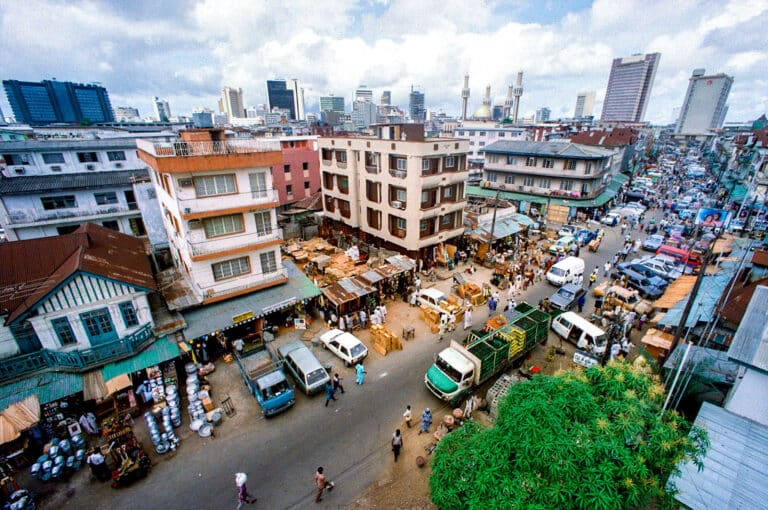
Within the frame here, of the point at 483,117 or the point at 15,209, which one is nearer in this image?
the point at 15,209

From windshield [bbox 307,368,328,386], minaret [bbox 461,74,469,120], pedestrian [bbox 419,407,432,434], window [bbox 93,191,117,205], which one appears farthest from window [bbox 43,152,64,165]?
minaret [bbox 461,74,469,120]

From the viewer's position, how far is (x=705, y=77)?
183 meters

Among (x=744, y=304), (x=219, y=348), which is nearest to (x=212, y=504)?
(x=219, y=348)

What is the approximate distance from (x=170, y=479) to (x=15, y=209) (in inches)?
1064

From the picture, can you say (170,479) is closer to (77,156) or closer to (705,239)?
(77,156)

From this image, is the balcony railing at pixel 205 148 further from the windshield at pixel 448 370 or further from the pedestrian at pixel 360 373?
the windshield at pixel 448 370

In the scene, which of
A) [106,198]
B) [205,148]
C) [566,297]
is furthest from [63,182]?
[566,297]

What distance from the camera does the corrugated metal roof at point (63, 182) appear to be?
25523 mm

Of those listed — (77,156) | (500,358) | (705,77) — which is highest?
(705,77)

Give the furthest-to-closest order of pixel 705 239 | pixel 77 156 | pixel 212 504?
pixel 705 239 < pixel 77 156 < pixel 212 504

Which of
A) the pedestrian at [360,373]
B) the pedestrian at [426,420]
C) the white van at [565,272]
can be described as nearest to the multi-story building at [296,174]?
the pedestrian at [360,373]

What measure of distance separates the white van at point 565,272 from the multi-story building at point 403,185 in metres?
9.62

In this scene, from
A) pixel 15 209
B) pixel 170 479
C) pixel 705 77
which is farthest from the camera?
pixel 705 77

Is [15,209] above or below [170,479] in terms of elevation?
above
